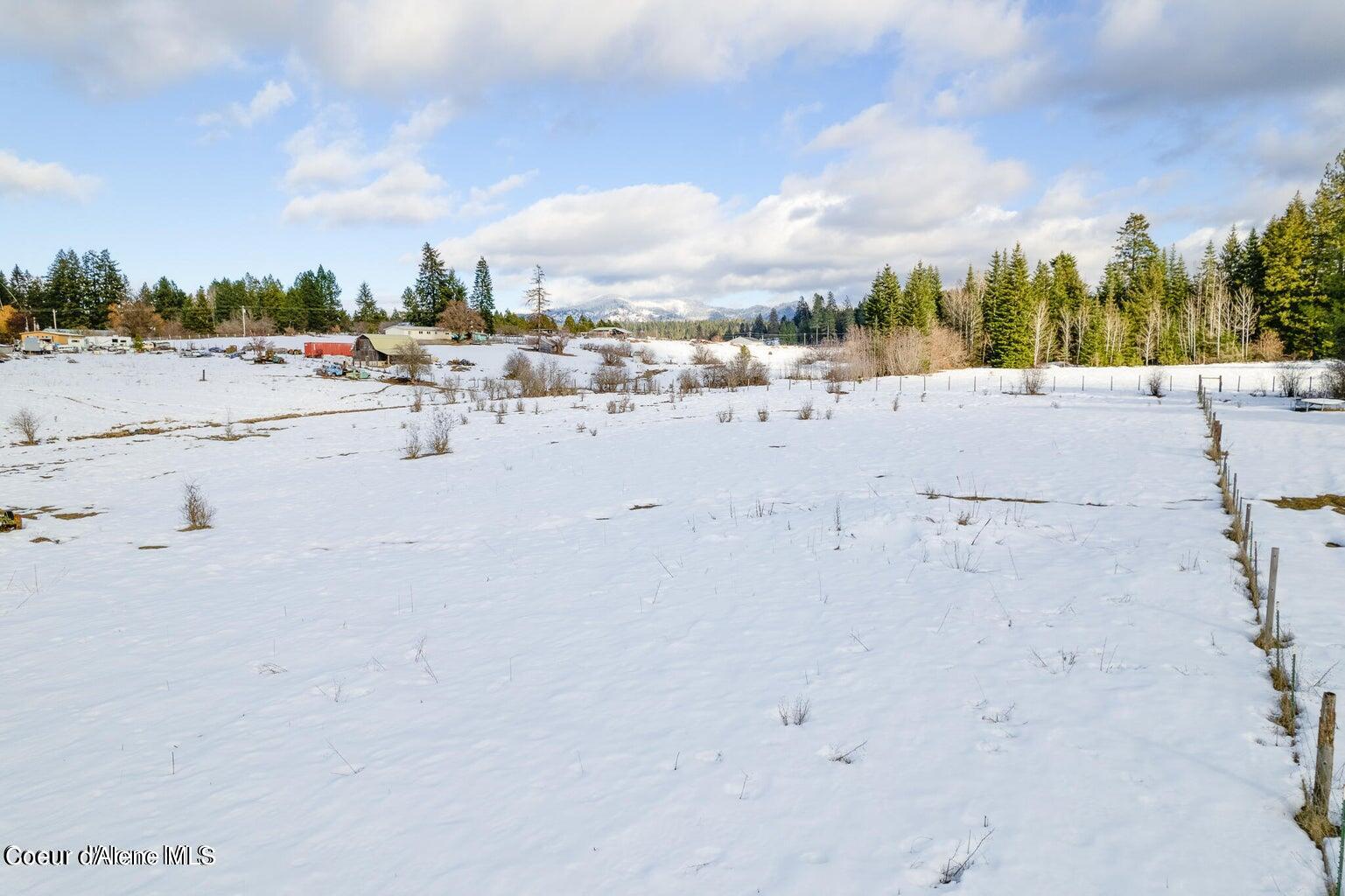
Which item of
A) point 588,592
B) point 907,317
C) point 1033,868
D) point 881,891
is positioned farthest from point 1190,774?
point 907,317

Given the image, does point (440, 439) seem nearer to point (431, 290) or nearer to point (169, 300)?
point (431, 290)

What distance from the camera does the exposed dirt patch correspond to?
1118 cm

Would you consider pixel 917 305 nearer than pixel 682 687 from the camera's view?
No

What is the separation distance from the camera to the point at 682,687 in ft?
20.0

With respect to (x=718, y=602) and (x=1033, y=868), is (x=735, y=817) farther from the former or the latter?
(x=718, y=602)

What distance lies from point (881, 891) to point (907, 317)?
260 ft

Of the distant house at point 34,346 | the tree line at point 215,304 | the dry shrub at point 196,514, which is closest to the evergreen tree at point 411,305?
the tree line at point 215,304

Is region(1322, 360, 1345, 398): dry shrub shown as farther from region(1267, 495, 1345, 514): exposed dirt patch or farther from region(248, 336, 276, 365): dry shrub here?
region(248, 336, 276, 365): dry shrub

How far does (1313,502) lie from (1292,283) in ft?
210

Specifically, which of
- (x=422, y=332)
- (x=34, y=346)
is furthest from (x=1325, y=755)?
(x=422, y=332)

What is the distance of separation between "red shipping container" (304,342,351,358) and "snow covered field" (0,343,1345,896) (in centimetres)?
6371

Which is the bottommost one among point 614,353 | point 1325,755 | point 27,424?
point 1325,755

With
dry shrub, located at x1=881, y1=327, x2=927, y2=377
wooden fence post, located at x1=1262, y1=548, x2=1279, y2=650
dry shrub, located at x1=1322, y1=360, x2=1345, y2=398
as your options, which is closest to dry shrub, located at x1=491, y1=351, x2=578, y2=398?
dry shrub, located at x1=881, y1=327, x2=927, y2=377

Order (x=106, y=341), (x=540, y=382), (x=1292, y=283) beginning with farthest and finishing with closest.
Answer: (x=106, y=341) < (x=1292, y=283) < (x=540, y=382)
